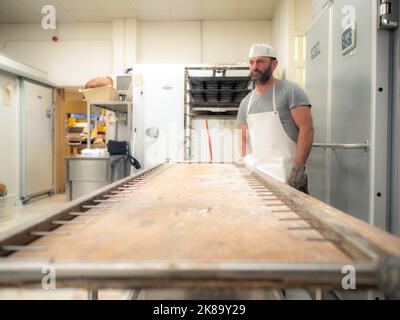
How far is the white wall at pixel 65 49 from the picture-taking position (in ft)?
17.7

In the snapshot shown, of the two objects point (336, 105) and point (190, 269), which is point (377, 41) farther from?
point (190, 269)

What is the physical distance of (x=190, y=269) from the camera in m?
0.47

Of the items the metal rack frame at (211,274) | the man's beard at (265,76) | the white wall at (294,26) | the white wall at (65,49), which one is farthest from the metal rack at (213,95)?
the metal rack frame at (211,274)

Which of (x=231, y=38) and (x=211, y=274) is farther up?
(x=231, y=38)

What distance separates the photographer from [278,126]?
2.10 metres

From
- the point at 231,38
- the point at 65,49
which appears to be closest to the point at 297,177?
the point at 231,38

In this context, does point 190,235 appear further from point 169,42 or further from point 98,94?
point 169,42

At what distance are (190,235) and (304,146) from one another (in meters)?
1.49

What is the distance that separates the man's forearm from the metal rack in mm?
1557

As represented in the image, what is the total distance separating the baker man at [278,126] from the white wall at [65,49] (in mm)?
3900

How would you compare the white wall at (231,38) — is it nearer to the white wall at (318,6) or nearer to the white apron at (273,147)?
the white wall at (318,6)

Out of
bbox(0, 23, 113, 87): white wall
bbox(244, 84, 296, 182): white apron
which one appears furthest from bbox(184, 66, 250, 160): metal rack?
bbox(0, 23, 113, 87): white wall

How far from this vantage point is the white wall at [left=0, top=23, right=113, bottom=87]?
5.41m

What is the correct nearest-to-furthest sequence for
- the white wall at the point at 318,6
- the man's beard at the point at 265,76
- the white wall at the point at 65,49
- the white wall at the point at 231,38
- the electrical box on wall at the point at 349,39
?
the electrical box on wall at the point at 349,39, the white wall at the point at 318,6, the man's beard at the point at 265,76, the white wall at the point at 231,38, the white wall at the point at 65,49
